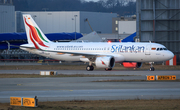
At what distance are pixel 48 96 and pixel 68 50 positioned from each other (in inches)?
1118

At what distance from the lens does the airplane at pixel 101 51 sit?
43469mm

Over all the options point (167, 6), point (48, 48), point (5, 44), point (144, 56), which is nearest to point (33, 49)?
point (48, 48)

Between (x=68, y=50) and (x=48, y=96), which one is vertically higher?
(x=68, y=50)

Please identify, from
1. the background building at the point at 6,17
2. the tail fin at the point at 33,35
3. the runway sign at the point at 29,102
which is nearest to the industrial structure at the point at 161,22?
the tail fin at the point at 33,35

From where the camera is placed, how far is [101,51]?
45812 millimetres

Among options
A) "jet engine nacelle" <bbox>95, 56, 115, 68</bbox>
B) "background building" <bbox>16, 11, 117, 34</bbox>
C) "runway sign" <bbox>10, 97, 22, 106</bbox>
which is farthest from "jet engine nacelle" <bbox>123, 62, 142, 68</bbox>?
"background building" <bbox>16, 11, 117, 34</bbox>

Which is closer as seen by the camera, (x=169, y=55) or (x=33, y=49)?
(x=169, y=55)

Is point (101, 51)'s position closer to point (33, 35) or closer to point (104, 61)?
point (104, 61)

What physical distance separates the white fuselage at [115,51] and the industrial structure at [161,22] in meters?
14.8

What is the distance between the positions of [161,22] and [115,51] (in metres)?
17.8

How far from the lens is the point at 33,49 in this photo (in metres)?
49.3

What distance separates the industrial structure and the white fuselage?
14822 millimetres

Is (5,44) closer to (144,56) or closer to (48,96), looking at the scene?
(144,56)

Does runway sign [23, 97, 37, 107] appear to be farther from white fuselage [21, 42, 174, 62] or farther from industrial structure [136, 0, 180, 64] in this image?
industrial structure [136, 0, 180, 64]
